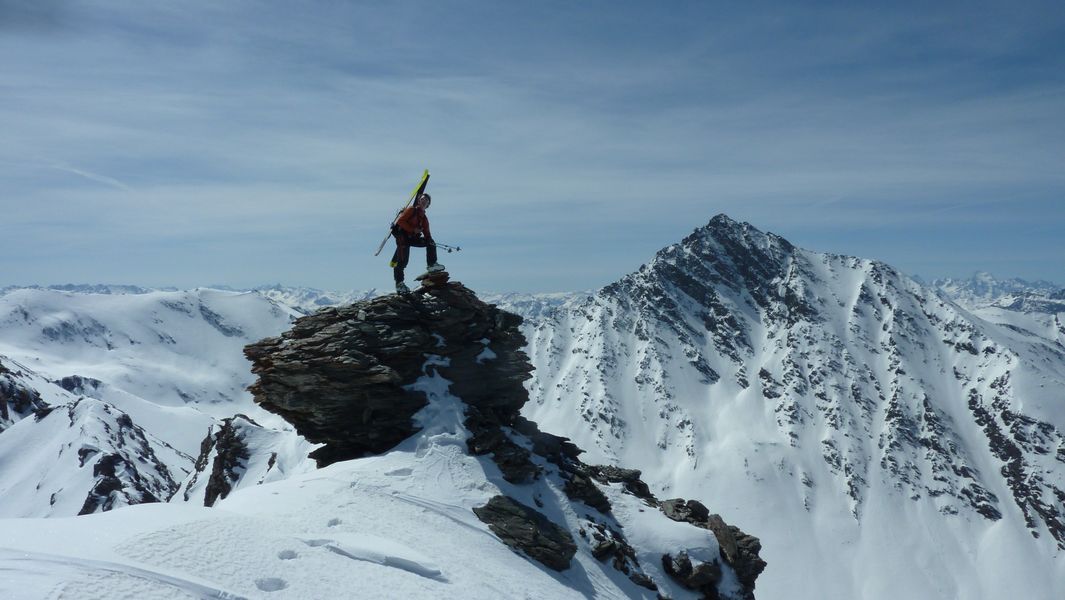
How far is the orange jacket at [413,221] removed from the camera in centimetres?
2756

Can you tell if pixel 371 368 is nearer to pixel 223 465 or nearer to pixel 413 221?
pixel 413 221

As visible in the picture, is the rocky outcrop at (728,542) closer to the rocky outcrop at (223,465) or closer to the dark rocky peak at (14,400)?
the rocky outcrop at (223,465)

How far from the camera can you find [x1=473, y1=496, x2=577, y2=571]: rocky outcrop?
24.1 metres

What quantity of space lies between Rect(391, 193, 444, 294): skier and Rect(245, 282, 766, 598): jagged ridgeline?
248 centimetres

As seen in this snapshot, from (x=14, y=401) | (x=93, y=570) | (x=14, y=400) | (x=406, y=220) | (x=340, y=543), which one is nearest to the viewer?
(x=93, y=570)

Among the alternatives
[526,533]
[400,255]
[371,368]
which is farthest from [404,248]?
[526,533]

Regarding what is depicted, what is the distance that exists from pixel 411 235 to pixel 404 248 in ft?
2.22

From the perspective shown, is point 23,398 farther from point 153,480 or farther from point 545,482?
point 545,482

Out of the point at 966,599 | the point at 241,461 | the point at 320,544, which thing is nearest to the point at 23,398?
the point at 241,461

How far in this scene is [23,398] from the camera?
162m

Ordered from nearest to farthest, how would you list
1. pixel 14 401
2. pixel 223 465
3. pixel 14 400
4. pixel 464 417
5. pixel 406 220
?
pixel 406 220
pixel 464 417
pixel 223 465
pixel 14 401
pixel 14 400

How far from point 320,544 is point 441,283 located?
16.2 meters

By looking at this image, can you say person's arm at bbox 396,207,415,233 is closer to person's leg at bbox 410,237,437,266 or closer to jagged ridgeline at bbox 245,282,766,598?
person's leg at bbox 410,237,437,266

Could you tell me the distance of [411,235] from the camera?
28.3m
